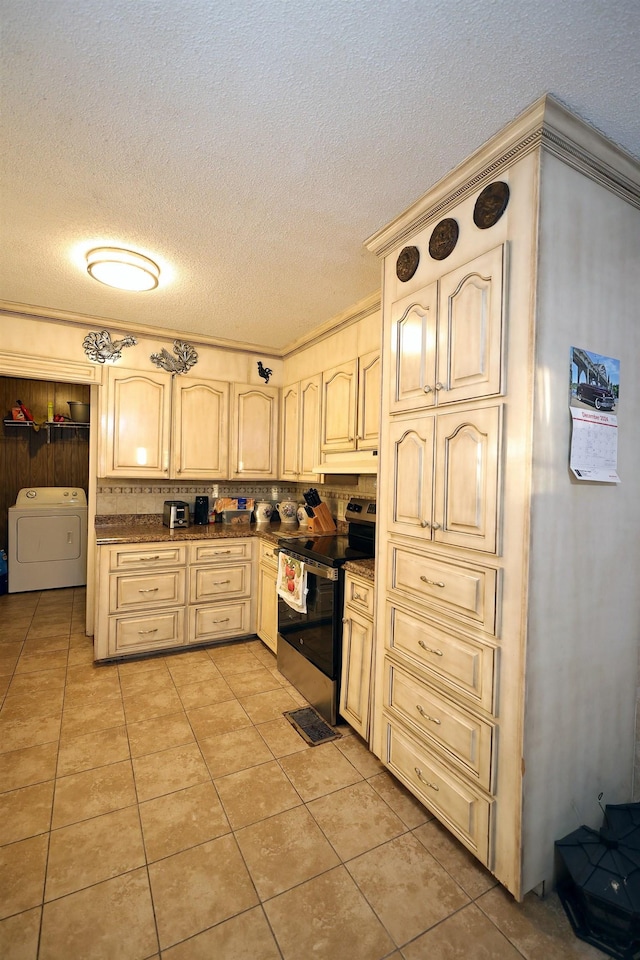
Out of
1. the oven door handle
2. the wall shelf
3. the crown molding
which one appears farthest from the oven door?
the wall shelf

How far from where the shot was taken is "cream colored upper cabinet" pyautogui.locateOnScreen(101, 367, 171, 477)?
11.2 feet

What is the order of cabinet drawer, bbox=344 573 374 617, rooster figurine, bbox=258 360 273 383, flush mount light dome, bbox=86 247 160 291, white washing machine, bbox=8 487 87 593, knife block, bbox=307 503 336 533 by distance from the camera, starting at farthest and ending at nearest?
1. white washing machine, bbox=8 487 87 593
2. rooster figurine, bbox=258 360 273 383
3. knife block, bbox=307 503 336 533
4. flush mount light dome, bbox=86 247 160 291
5. cabinet drawer, bbox=344 573 374 617

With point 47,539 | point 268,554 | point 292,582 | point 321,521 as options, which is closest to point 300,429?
point 321,521

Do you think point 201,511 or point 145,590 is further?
point 201,511

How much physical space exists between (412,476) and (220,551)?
204cm

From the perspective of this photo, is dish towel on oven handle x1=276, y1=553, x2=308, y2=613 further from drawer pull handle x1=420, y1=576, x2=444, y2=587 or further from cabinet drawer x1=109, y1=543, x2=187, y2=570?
drawer pull handle x1=420, y1=576, x2=444, y2=587

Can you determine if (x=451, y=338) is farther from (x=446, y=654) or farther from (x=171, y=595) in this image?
(x=171, y=595)

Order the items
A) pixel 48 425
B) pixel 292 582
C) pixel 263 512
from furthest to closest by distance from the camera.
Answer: pixel 48 425, pixel 263 512, pixel 292 582

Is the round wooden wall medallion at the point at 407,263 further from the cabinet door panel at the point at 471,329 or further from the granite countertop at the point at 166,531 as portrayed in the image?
the granite countertop at the point at 166,531

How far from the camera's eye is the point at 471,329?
1.56 meters

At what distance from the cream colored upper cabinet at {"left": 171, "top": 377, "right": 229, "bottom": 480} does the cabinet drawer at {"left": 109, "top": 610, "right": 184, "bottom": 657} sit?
1.12 meters

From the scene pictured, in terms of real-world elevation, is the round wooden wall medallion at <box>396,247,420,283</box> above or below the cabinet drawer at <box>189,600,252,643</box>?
above

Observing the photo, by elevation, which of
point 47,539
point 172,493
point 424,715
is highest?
point 172,493

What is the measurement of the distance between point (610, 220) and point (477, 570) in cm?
129
